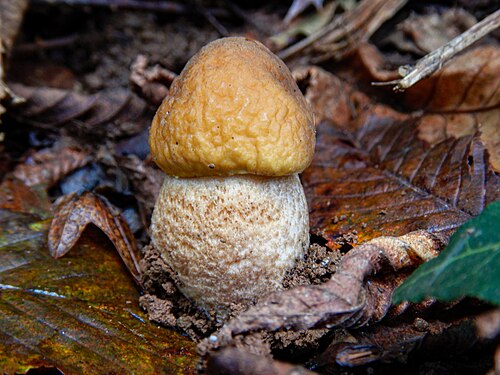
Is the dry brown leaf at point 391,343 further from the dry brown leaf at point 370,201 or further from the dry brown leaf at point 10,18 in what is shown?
the dry brown leaf at point 10,18

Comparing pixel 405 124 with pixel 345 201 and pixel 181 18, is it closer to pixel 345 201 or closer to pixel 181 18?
pixel 345 201

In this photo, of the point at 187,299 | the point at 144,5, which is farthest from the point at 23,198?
the point at 144,5

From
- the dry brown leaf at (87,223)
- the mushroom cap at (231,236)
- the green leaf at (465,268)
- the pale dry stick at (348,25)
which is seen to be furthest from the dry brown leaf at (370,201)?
the dry brown leaf at (87,223)

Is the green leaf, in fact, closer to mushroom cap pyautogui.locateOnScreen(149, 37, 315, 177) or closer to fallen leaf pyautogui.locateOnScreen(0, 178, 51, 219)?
mushroom cap pyautogui.locateOnScreen(149, 37, 315, 177)

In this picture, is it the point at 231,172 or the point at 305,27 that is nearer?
the point at 231,172

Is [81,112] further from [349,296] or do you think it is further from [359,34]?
[349,296]

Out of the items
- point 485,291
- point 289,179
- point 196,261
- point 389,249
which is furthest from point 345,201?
point 485,291

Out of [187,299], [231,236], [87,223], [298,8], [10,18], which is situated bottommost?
[187,299]
